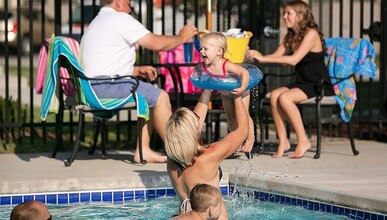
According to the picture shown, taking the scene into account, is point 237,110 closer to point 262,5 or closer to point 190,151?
point 190,151

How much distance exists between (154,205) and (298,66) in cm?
244

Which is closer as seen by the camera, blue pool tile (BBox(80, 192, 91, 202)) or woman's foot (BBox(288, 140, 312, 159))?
blue pool tile (BBox(80, 192, 91, 202))

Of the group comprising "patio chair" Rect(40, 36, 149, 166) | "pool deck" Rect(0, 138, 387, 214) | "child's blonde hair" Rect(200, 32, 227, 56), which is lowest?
"pool deck" Rect(0, 138, 387, 214)

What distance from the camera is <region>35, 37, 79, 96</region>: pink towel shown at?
8.78m

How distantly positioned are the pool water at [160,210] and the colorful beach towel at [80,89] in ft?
3.06

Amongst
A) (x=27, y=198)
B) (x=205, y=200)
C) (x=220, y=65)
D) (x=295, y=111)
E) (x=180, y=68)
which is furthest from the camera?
(x=180, y=68)

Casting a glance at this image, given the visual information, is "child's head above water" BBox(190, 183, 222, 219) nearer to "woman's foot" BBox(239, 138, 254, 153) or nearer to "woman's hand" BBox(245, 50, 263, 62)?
"woman's foot" BBox(239, 138, 254, 153)

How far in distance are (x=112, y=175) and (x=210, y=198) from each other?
2466mm

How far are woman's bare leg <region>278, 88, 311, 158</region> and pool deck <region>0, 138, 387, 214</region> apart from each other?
0.09m

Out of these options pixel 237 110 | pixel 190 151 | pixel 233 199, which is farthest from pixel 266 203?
pixel 190 151

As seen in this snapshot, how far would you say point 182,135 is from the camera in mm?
5938

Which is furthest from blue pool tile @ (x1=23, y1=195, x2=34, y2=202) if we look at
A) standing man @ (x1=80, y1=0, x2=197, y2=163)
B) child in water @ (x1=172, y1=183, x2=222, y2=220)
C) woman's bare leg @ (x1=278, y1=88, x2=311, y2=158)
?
woman's bare leg @ (x1=278, y1=88, x2=311, y2=158)

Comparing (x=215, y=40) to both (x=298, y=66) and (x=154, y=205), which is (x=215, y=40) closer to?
(x=154, y=205)

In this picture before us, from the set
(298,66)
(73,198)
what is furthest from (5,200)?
(298,66)
